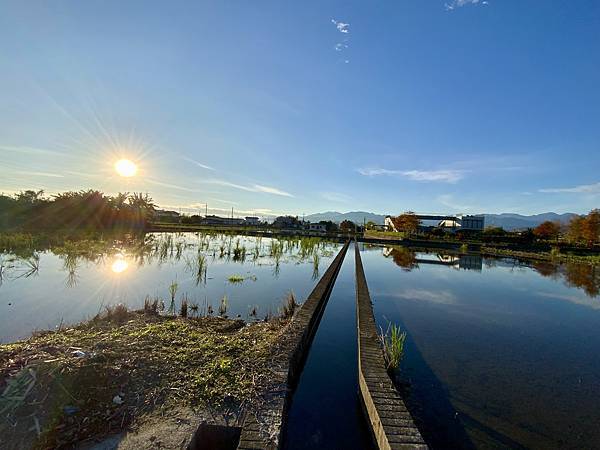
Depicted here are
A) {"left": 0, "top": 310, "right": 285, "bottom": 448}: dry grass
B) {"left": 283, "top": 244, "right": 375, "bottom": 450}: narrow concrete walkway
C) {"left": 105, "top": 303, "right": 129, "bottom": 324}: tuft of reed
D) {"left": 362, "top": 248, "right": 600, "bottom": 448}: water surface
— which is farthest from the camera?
{"left": 105, "top": 303, "right": 129, "bottom": 324}: tuft of reed

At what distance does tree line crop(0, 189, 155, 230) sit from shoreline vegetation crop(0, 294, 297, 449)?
25387 mm

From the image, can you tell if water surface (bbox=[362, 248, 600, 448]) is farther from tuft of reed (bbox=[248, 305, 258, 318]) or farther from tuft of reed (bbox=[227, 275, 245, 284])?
tuft of reed (bbox=[227, 275, 245, 284])

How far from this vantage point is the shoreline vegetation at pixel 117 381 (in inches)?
97.6

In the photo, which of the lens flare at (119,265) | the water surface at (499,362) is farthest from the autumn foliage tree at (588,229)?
the lens flare at (119,265)

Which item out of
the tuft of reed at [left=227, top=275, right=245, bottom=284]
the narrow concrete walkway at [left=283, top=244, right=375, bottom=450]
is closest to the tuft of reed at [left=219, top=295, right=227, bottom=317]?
the narrow concrete walkway at [left=283, top=244, right=375, bottom=450]

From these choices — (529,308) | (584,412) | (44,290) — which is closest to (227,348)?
(584,412)

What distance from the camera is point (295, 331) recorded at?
15.2 ft

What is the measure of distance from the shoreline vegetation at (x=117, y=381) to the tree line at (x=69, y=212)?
25.4 m

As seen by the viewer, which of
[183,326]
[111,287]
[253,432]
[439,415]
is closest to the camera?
[253,432]

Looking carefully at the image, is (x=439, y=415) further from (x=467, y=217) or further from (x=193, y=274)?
(x=467, y=217)

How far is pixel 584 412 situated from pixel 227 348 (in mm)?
4452

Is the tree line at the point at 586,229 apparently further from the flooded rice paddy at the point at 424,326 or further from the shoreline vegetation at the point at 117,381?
the shoreline vegetation at the point at 117,381

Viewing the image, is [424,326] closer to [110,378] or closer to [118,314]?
[110,378]

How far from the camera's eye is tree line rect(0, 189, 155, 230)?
24172 millimetres
